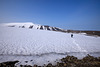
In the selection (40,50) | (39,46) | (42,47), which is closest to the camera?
(40,50)

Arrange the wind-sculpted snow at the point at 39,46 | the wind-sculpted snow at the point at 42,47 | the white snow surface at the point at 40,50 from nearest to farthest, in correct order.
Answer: the white snow surface at the point at 40,50 → the wind-sculpted snow at the point at 42,47 → the wind-sculpted snow at the point at 39,46

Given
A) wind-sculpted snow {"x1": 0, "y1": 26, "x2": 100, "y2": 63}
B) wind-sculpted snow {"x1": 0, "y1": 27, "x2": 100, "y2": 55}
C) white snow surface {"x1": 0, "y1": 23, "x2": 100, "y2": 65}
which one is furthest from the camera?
wind-sculpted snow {"x1": 0, "y1": 27, "x2": 100, "y2": 55}

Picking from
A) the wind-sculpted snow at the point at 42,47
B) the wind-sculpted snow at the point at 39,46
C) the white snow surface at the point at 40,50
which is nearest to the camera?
the white snow surface at the point at 40,50

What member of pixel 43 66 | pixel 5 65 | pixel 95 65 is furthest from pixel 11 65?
pixel 95 65

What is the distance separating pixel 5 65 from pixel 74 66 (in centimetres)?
517

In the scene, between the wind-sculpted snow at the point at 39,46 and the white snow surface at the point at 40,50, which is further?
the wind-sculpted snow at the point at 39,46

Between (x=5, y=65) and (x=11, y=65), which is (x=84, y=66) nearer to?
(x=11, y=65)

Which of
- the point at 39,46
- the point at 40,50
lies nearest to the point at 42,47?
the point at 39,46

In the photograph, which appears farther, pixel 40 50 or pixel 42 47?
pixel 42 47

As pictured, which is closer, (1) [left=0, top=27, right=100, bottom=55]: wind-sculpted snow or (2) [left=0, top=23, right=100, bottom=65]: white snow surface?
(2) [left=0, top=23, right=100, bottom=65]: white snow surface

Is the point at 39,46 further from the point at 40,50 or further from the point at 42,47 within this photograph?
the point at 40,50

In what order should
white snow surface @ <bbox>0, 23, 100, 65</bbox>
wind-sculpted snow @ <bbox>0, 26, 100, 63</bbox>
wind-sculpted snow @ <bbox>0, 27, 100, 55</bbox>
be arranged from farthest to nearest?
wind-sculpted snow @ <bbox>0, 27, 100, 55</bbox>
wind-sculpted snow @ <bbox>0, 26, 100, 63</bbox>
white snow surface @ <bbox>0, 23, 100, 65</bbox>

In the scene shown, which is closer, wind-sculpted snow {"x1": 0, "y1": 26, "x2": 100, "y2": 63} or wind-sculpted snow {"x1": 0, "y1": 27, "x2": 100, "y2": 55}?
wind-sculpted snow {"x1": 0, "y1": 26, "x2": 100, "y2": 63}

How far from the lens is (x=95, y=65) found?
4.16 m
